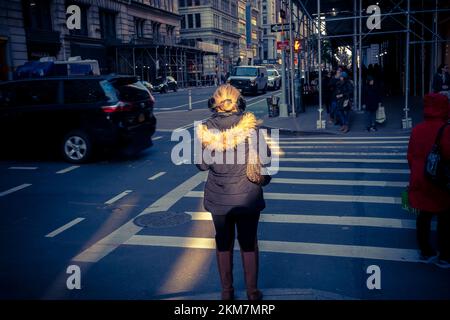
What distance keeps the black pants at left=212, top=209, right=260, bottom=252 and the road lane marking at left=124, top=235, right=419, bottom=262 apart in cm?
159

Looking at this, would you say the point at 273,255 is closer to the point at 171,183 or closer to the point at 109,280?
the point at 109,280

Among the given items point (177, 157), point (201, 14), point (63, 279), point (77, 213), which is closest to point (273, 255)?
point (63, 279)

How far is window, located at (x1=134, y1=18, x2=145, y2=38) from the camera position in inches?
2158

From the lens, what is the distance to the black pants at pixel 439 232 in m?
4.70

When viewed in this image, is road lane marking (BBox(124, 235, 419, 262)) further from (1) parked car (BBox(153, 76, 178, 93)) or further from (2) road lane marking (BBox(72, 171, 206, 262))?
(1) parked car (BBox(153, 76, 178, 93))

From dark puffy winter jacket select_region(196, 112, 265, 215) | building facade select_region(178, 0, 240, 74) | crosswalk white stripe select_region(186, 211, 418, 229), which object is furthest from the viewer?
building facade select_region(178, 0, 240, 74)

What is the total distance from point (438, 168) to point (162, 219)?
3684mm

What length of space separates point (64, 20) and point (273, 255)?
126ft

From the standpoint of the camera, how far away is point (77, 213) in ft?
23.0

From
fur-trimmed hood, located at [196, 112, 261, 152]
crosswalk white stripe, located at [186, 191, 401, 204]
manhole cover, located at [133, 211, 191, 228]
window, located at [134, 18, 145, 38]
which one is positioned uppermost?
window, located at [134, 18, 145, 38]

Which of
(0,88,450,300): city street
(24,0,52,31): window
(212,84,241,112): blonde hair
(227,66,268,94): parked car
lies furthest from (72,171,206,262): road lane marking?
(24,0,52,31): window

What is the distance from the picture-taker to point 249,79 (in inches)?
1419

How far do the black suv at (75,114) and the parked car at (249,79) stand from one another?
25.0 metres

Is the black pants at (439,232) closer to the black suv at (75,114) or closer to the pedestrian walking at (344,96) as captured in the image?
the black suv at (75,114)
